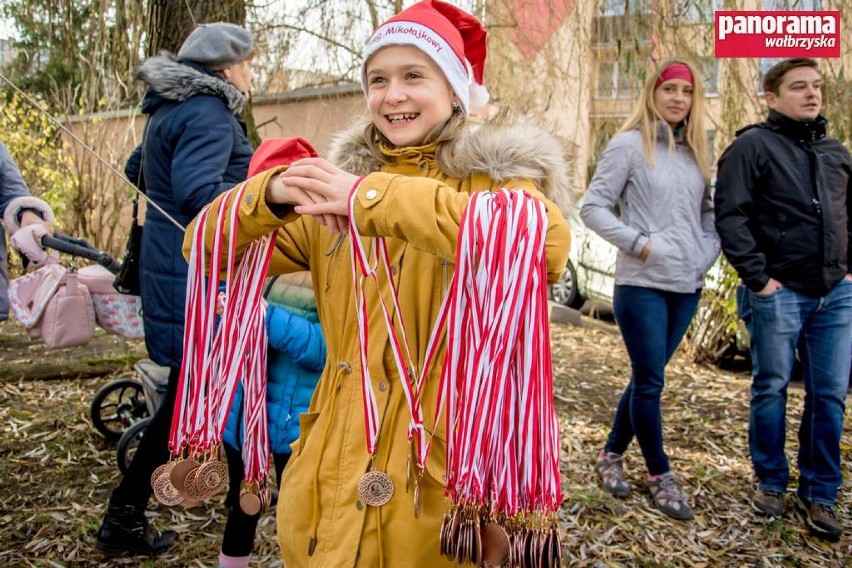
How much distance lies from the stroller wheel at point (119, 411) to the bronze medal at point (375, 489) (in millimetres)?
3021

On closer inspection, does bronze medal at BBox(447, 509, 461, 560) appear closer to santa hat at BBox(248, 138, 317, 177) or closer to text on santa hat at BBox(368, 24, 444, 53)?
santa hat at BBox(248, 138, 317, 177)

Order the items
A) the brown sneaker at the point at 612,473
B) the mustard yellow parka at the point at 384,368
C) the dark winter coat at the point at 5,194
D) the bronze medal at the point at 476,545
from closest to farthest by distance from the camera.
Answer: the bronze medal at the point at 476,545
the mustard yellow parka at the point at 384,368
the dark winter coat at the point at 5,194
the brown sneaker at the point at 612,473

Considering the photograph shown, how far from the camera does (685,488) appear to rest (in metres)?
4.00

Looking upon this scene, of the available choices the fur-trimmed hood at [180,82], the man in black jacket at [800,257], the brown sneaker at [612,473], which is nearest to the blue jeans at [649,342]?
the brown sneaker at [612,473]

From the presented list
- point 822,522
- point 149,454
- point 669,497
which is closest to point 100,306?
point 149,454

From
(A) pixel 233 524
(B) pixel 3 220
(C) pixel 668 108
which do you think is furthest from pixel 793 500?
(B) pixel 3 220

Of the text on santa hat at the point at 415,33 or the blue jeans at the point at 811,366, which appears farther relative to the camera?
the blue jeans at the point at 811,366

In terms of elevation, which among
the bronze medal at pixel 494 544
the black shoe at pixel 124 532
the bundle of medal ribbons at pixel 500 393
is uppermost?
the bundle of medal ribbons at pixel 500 393

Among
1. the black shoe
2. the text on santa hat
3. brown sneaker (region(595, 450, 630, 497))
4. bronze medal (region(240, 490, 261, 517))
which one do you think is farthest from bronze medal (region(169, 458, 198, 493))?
brown sneaker (region(595, 450, 630, 497))

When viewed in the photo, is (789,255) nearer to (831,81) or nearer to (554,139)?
(554,139)

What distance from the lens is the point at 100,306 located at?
3.53 m

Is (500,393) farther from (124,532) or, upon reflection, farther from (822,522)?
(822,522)

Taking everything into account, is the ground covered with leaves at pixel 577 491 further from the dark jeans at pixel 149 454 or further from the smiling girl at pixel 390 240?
the smiling girl at pixel 390 240

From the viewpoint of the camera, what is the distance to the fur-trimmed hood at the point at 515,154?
1.65 metres
